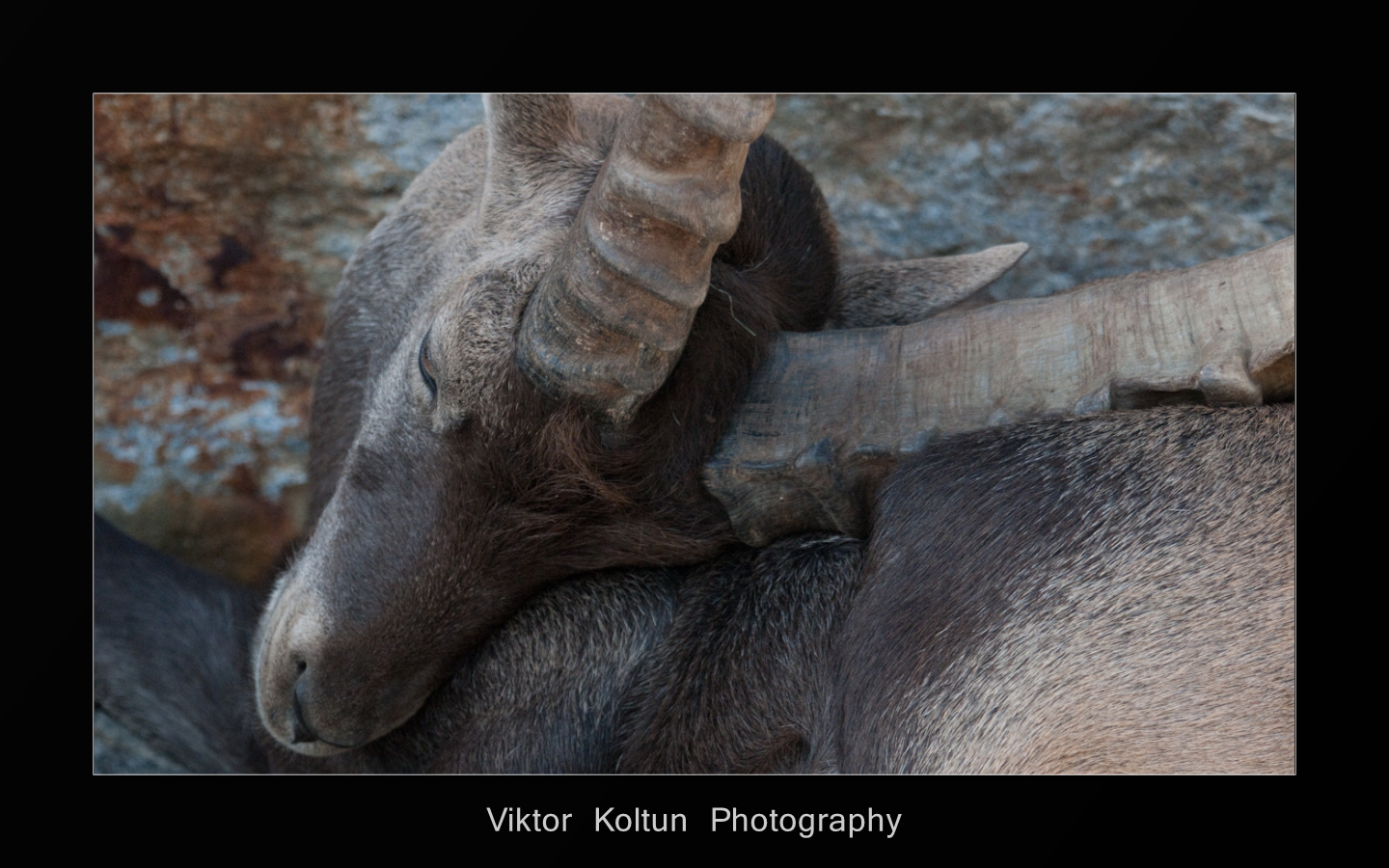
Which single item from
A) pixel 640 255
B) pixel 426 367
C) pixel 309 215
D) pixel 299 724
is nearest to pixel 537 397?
pixel 426 367

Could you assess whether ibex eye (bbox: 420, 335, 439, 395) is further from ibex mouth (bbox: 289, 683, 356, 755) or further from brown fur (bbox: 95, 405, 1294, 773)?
ibex mouth (bbox: 289, 683, 356, 755)

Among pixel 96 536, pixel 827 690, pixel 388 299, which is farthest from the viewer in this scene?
pixel 96 536

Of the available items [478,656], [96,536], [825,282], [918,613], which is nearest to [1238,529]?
[918,613]

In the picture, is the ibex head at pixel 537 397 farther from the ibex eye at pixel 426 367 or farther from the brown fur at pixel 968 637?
the brown fur at pixel 968 637

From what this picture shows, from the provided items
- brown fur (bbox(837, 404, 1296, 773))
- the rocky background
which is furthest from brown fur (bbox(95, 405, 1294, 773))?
the rocky background

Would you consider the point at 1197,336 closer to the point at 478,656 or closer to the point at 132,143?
the point at 478,656

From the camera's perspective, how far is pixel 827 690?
222 cm

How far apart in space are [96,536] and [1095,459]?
2.86 metres

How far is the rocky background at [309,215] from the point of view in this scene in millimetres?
3600

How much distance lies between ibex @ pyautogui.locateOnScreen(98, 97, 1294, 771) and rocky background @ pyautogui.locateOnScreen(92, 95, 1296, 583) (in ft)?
3.75

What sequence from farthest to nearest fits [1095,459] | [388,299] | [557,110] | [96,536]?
[96,536] → [388,299] → [557,110] → [1095,459]

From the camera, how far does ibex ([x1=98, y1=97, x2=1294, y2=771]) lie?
74.6 inches

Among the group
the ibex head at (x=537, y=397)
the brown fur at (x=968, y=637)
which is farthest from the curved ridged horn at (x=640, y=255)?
the brown fur at (x=968, y=637)

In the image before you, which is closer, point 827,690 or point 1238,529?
point 1238,529
